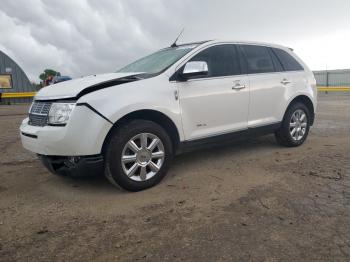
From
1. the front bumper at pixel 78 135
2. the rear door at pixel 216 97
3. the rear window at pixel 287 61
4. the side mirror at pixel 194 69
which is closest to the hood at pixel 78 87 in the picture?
the front bumper at pixel 78 135

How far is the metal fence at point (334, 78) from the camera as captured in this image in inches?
1096

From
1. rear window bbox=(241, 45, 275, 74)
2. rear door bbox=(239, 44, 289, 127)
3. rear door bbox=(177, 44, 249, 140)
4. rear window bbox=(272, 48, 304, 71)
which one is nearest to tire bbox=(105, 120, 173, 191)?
rear door bbox=(177, 44, 249, 140)

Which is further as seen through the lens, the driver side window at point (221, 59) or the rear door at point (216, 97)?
the driver side window at point (221, 59)

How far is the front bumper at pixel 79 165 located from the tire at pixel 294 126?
337 centimetres

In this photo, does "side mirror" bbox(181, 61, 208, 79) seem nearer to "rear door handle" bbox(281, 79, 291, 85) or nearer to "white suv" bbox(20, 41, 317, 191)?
"white suv" bbox(20, 41, 317, 191)

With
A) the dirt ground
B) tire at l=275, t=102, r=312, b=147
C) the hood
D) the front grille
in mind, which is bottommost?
the dirt ground

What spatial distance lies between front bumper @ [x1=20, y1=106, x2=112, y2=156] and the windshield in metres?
1.11

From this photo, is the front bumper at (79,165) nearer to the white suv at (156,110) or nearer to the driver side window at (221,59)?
the white suv at (156,110)

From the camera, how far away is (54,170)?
3793 mm

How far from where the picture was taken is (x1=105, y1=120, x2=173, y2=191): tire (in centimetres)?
356

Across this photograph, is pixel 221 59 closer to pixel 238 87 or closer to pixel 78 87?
pixel 238 87

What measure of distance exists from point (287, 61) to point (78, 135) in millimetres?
3989

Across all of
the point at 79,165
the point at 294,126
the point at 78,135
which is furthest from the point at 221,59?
the point at 79,165

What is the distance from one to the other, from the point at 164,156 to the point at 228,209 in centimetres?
109
